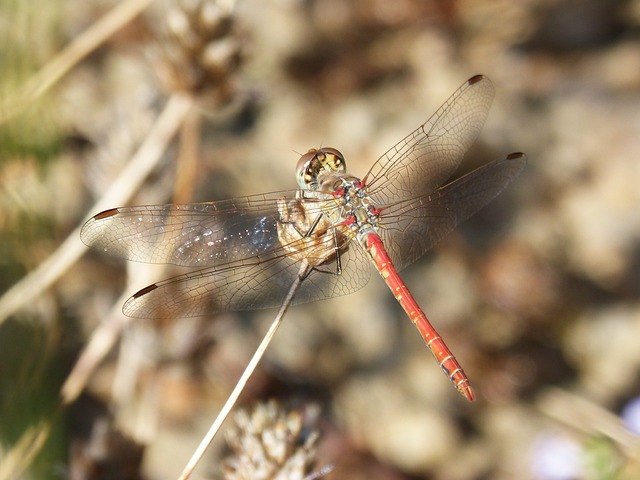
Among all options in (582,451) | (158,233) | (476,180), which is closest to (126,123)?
(158,233)

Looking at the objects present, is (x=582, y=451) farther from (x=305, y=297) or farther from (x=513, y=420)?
(x=305, y=297)

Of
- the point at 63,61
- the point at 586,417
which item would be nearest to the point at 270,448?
the point at 63,61

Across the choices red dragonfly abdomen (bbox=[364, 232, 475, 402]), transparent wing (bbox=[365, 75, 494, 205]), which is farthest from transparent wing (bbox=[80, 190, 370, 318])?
transparent wing (bbox=[365, 75, 494, 205])

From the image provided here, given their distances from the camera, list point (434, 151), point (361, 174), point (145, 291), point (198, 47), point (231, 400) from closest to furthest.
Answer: point (231, 400) < point (145, 291) < point (198, 47) < point (434, 151) < point (361, 174)

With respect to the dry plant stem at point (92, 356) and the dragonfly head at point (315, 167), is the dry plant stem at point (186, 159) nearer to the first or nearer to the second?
the dry plant stem at point (92, 356)

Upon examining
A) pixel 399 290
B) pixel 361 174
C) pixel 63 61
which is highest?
pixel 361 174

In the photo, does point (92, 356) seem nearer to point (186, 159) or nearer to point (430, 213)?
point (186, 159)

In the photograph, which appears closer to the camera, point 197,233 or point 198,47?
point 197,233
